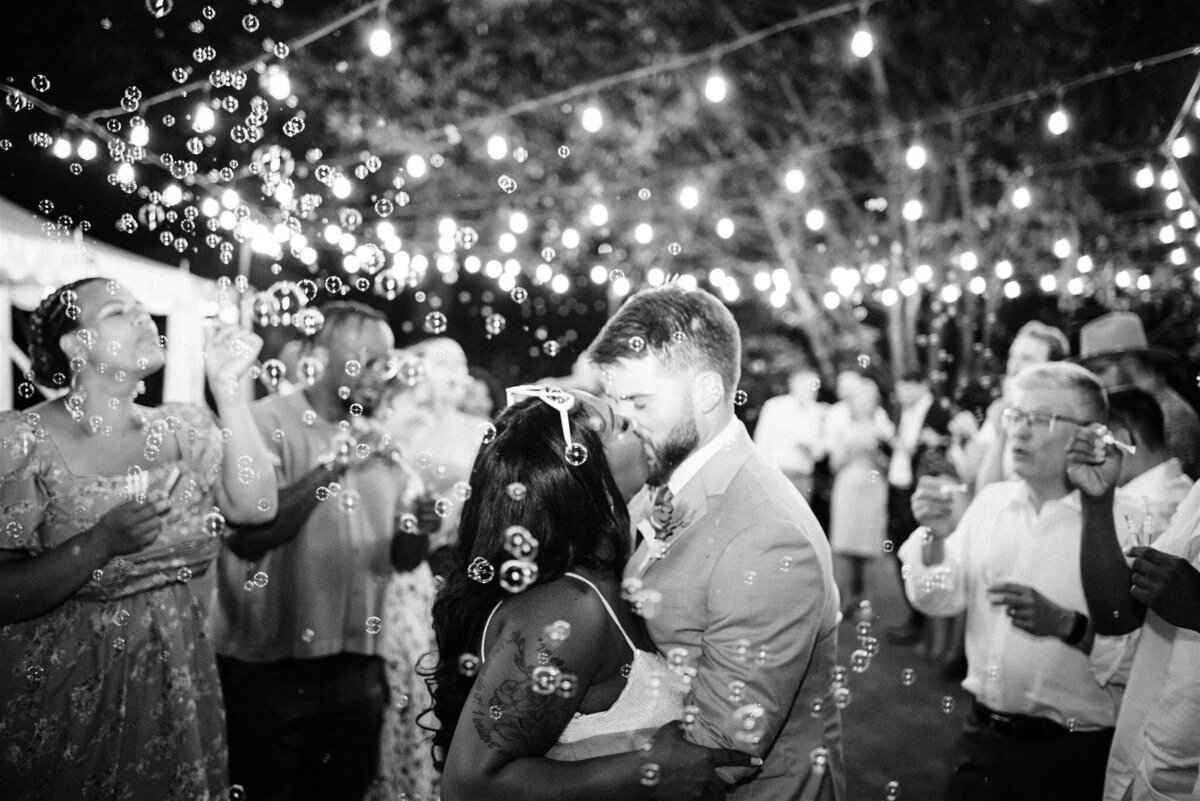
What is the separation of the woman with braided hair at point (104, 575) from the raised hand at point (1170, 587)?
109 inches

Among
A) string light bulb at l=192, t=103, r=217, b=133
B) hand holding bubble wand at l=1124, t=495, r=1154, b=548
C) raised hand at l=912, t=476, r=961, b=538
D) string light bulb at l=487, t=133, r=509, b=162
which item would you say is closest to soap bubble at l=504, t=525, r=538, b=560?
raised hand at l=912, t=476, r=961, b=538

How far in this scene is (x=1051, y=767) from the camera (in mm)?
2590

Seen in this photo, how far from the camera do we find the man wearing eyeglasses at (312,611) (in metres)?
3.15

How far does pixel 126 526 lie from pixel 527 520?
129 cm

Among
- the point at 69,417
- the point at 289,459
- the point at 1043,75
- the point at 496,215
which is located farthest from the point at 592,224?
the point at 69,417

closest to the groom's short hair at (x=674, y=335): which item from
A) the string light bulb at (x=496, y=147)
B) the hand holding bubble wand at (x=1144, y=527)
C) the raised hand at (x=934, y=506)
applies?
the raised hand at (x=934, y=506)

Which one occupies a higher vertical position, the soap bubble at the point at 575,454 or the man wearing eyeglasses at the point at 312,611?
the soap bubble at the point at 575,454

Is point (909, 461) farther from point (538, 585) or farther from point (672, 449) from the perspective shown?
point (538, 585)

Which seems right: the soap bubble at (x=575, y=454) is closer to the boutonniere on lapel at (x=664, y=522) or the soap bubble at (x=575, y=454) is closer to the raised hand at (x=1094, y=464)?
the boutonniere on lapel at (x=664, y=522)

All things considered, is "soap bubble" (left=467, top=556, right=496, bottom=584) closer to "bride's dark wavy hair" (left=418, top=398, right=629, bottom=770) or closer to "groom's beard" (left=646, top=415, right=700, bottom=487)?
"bride's dark wavy hair" (left=418, top=398, right=629, bottom=770)

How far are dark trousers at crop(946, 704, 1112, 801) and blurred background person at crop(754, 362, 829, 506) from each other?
141 inches

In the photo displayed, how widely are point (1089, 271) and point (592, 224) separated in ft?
19.5

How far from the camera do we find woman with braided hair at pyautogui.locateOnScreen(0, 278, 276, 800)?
231cm

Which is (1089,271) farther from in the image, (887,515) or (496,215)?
(496,215)
